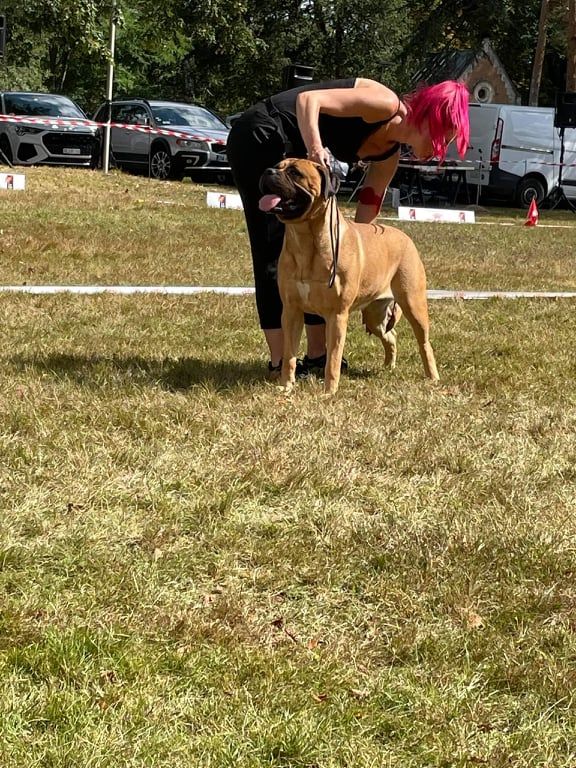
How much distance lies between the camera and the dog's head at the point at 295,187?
4301 mm

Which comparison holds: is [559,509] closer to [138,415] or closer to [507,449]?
[507,449]

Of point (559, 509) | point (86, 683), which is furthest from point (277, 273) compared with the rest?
point (86, 683)

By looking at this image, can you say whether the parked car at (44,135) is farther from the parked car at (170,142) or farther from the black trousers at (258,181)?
the black trousers at (258,181)

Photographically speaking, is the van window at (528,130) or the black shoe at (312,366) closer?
the black shoe at (312,366)

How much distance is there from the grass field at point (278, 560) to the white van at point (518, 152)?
1674cm

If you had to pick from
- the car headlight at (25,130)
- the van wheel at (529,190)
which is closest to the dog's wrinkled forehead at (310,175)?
the car headlight at (25,130)

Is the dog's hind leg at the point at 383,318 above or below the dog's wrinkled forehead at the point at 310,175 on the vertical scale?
below

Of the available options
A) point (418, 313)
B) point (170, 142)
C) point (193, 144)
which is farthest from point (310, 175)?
point (170, 142)

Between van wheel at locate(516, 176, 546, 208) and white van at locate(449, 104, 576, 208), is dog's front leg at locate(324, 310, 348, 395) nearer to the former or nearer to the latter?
white van at locate(449, 104, 576, 208)

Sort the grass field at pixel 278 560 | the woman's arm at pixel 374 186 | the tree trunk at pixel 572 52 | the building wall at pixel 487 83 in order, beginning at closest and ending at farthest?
the grass field at pixel 278 560 → the woman's arm at pixel 374 186 → the tree trunk at pixel 572 52 → the building wall at pixel 487 83

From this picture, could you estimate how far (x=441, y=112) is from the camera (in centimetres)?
454

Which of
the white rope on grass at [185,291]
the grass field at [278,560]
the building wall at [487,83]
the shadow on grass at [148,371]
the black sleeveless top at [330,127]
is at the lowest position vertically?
the white rope on grass at [185,291]

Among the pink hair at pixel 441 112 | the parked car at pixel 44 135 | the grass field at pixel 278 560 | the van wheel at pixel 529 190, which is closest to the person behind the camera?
the grass field at pixel 278 560

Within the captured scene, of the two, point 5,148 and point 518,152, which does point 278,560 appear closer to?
point 5,148
